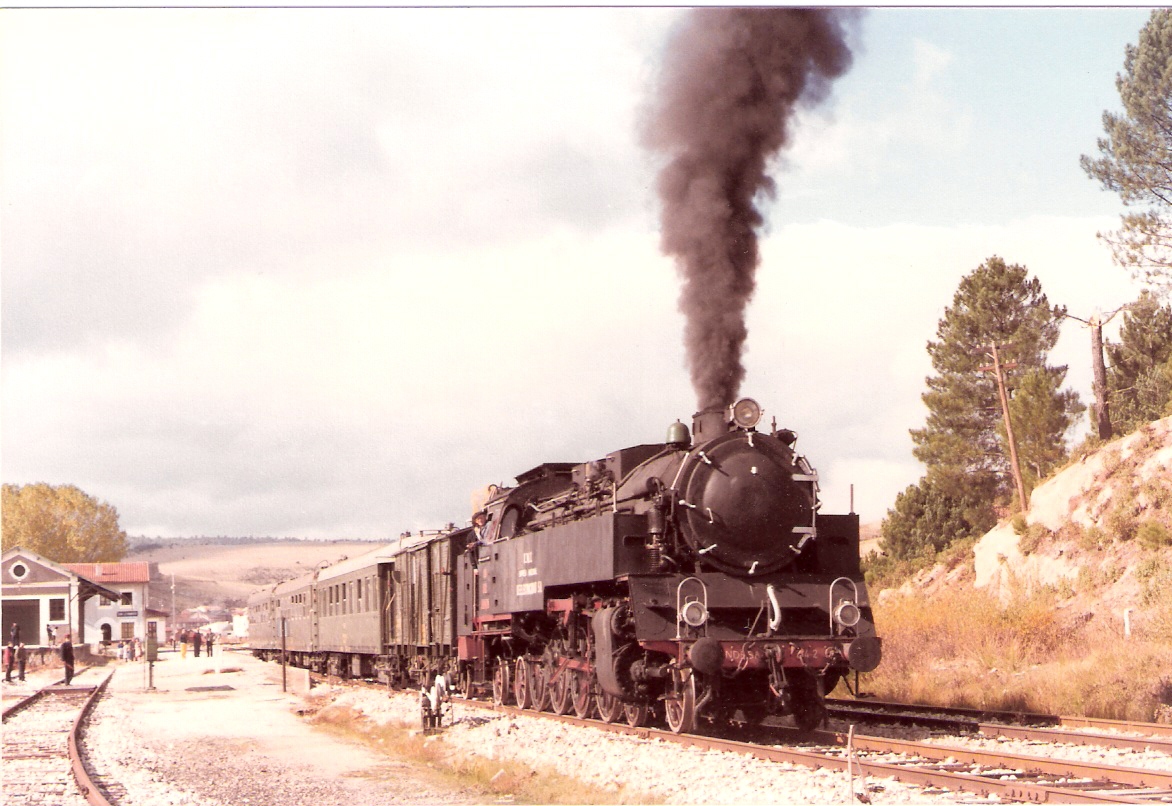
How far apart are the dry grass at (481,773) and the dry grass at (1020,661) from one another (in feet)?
23.1

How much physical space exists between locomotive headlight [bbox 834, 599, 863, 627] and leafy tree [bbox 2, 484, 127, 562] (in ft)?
189

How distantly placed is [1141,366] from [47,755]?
30.6 meters

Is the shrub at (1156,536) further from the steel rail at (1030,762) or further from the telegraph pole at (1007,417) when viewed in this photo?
the steel rail at (1030,762)

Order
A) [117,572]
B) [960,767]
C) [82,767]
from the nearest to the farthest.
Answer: [960,767]
[82,767]
[117,572]

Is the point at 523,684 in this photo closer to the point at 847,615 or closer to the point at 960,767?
the point at 847,615

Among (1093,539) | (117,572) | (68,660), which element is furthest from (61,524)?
(1093,539)

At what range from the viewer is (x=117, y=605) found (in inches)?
2611

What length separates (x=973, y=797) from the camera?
8.81m

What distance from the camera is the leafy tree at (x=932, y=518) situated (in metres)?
38.5

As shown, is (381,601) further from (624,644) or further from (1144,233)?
(1144,233)

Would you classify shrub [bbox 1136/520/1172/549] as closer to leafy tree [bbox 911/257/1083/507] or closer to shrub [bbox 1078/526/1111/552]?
shrub [bbox 1078/526/1111/552]

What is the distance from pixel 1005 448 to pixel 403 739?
2755 centimetres

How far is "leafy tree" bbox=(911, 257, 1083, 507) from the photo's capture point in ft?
119

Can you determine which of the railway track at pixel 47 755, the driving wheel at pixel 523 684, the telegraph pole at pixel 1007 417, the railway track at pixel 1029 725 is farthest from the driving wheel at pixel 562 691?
the telegraph pole at pixel 1007 417
